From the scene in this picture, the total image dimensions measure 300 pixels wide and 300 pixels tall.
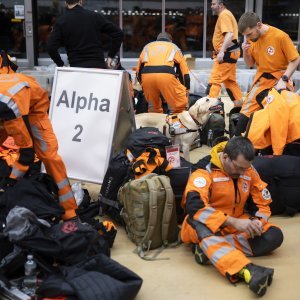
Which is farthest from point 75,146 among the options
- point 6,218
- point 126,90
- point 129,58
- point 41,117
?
point 129,58

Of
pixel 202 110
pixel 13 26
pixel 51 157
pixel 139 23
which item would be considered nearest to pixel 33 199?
pixel 51 157

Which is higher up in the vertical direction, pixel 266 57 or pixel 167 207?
pixel 266 57

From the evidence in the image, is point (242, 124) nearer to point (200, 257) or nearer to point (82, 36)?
point (82, 36)

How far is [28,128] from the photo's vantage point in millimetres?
3479

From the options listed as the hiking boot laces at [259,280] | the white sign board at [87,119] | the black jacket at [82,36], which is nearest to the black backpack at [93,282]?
the hiking boot laces at [259,280]

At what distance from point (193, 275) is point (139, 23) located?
9.75 m

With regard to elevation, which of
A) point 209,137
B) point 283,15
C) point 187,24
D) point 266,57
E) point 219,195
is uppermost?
point 283,15

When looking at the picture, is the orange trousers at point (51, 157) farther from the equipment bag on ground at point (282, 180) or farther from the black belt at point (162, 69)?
the black belt at point (162, 69)

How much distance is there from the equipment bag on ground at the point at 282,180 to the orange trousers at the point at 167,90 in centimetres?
223

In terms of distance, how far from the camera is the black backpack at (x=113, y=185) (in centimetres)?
430

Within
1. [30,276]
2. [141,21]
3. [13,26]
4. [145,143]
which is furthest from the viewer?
[141,21]

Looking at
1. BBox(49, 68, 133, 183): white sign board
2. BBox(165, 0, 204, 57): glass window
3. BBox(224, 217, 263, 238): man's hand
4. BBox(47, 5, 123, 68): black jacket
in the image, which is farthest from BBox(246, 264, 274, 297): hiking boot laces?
BBox(165, 0, 204, 57): glass window

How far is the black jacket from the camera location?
531 centimetres

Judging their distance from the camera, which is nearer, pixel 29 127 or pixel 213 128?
pixel 29 127
